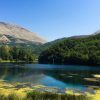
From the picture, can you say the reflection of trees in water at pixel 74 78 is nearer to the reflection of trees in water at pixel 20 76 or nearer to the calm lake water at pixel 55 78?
the calm lake water at pixel 55 78

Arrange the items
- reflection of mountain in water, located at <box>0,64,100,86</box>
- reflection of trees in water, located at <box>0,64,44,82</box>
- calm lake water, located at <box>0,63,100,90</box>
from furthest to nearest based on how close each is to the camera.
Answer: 1. reflection of trees in water, located at <box>0,64,44,82</box>
2. reflection of mountain in water, located at <box>0,64,100,86</box>
3. calm lake water, located at <box>0,63,100,90</box>

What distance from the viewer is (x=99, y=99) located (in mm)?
38844

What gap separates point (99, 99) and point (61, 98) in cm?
1007

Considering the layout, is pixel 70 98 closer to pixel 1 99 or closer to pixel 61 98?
pixel 61 98

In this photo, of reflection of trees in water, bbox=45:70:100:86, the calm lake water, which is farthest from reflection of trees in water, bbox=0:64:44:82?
reflection of trees in water, bbox=45:70:100:86

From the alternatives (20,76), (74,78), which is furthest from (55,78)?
(20,76)

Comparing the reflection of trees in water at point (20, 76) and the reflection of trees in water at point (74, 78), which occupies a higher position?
the reflection of trees in water at point (20, 76)

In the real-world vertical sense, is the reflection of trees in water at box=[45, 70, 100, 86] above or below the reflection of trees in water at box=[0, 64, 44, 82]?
below

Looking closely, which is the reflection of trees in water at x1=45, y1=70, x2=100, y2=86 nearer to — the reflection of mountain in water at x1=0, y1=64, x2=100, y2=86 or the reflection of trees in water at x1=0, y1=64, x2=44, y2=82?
the reflection of mountain in water at x1=0, y1=64, x2=100, y2=86

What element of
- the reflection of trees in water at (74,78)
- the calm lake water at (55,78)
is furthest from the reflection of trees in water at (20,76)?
the reflection of trees in water at (74,78)

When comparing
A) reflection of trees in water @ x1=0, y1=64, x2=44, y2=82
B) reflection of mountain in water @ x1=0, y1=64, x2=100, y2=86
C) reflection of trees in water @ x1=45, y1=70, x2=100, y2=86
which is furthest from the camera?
reflection of trees in water @ x1=0, y1=64, x2=44, y2=82

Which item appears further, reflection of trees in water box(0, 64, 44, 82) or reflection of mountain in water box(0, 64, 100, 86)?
reflection of trees in water box(0, 64, 44, 82)

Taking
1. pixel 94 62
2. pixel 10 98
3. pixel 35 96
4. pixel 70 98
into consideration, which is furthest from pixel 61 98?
pixel 94 62

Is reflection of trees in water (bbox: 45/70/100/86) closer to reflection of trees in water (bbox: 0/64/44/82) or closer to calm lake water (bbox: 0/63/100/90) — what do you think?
calm lake water (bbox: 0/63/100/90)
